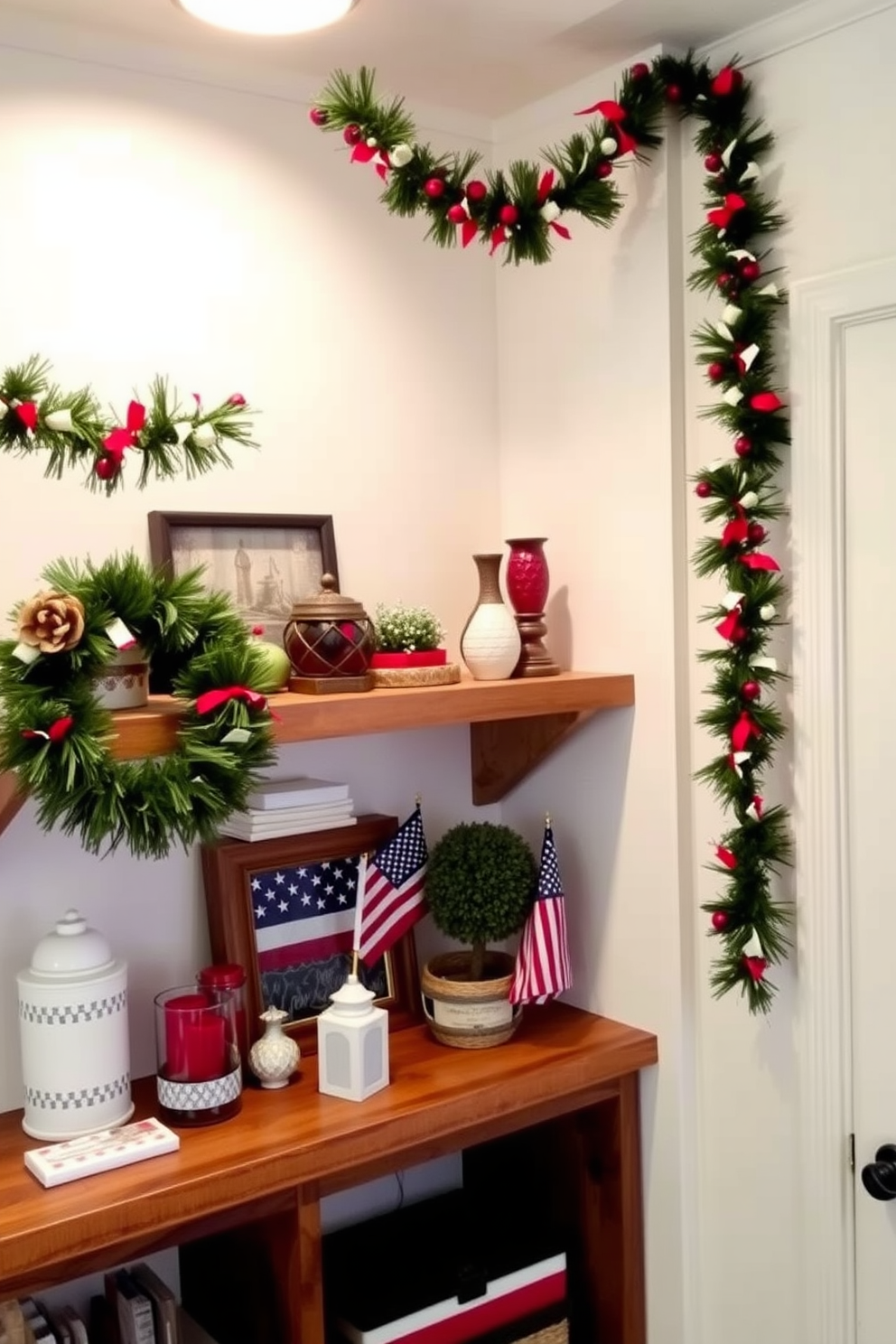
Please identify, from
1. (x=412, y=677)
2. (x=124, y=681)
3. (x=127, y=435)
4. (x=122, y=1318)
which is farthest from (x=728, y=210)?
(x=122, y=1318)

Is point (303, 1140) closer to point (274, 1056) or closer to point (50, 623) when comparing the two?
point (274, 1056)

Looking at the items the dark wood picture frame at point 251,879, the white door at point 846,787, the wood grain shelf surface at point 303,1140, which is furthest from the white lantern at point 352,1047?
the white door at point 846,787

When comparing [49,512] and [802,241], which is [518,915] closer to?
[49,512]

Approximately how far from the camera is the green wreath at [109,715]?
145 centimetres

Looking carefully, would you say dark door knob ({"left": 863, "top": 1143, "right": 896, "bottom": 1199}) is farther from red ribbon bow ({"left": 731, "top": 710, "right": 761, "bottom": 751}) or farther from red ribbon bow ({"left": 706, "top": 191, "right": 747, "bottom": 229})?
red ribbon bow ({"left": 706, "top": 191, "right": 747, "bottom": 229})

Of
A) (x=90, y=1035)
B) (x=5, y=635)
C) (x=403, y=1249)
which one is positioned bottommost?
(x=403, y=1249)

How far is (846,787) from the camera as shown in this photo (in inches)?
69.9

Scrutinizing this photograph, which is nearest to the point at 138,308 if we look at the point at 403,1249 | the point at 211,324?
the point at 211,324

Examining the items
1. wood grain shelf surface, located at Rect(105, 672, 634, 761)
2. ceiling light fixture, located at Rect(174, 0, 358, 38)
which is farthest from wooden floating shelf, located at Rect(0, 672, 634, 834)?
ceiling light fixture, located at Rect(174, 0, 358, 38)

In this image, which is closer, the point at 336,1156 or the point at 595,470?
the point at 336,1156

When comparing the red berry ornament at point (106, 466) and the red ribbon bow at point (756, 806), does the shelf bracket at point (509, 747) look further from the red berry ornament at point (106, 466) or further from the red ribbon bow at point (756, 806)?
the red berry ornament at point (106, 466)

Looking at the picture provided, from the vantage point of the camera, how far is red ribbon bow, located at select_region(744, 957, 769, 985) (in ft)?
5.96

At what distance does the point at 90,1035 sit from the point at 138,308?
105 centimetres

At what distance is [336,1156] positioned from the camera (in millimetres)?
1675
